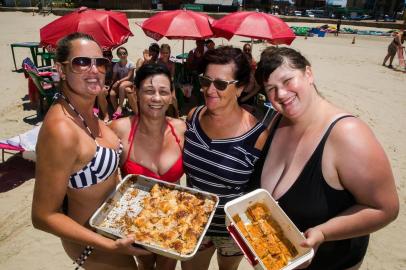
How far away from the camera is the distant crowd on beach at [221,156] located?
1777 mm

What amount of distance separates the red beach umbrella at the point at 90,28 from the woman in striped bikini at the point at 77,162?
4.53m

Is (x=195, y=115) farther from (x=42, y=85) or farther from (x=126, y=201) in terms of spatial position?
(x=42, y=85)

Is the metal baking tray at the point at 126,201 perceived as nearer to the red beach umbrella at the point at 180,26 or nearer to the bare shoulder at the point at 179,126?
the bare shoulder at the point at 179,126

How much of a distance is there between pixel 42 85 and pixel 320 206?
8231 millimetres

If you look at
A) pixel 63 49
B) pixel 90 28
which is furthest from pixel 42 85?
pixel 63 49

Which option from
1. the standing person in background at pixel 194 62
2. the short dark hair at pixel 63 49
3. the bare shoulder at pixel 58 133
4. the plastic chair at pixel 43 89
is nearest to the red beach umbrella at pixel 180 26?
the standing person in background at pixel 194 62

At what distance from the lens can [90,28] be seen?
6.50 m

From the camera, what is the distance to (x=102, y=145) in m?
2.24

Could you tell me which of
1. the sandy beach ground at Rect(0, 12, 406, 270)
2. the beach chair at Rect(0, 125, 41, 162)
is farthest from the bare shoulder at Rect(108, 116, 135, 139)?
the beach chair at Rect(0, 125, 41, 162)

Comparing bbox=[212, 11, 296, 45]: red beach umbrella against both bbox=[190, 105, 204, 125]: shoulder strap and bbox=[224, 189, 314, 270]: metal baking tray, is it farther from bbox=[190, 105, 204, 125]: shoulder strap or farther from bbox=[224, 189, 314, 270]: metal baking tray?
bbox=[224, 189, 314, 270]: metal baking tray

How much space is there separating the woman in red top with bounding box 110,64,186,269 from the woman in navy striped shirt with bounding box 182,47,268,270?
142 mm

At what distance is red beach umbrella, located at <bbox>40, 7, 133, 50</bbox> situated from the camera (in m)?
6.30

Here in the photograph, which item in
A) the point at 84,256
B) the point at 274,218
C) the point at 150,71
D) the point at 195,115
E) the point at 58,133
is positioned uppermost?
the point at 150,71

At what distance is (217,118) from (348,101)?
9386 mm
